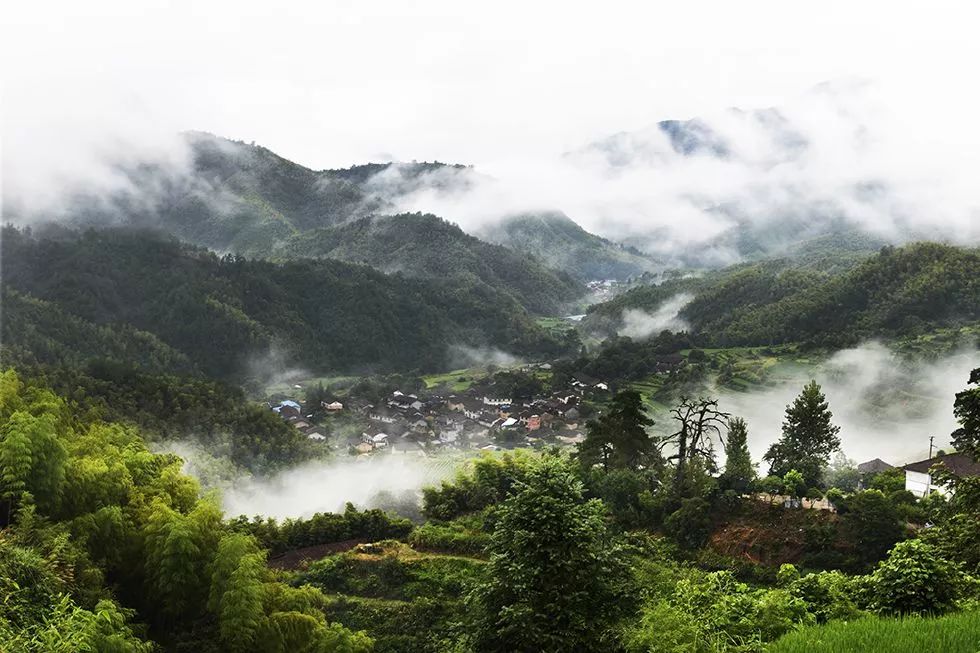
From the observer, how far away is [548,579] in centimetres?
822

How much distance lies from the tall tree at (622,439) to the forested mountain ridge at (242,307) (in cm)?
5332

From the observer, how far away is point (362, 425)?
5253 centimetres

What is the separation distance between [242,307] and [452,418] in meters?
42.0

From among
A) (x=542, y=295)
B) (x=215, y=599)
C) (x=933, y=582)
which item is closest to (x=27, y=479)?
(x=215, y=599)

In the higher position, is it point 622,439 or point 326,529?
point 622,439

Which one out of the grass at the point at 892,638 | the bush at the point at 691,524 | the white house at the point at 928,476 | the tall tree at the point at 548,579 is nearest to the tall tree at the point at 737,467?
the bush at the point at 691,524

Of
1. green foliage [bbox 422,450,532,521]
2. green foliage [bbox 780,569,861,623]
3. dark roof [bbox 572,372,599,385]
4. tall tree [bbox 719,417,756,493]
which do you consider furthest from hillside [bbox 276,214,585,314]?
green foliage [bbox 780,569,861,623]

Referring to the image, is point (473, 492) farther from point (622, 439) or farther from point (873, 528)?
point (873, 528)

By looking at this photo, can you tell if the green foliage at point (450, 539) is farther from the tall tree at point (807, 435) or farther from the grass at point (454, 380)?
the grass at point (454, 380)

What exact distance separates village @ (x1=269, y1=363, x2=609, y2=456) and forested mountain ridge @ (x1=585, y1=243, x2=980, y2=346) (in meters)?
24.2

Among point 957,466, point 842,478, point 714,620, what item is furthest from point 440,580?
point 957,466

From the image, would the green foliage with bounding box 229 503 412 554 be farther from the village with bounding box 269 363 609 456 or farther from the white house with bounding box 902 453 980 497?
the village with bounding box 269 363 609 456

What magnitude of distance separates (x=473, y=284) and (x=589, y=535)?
106 m

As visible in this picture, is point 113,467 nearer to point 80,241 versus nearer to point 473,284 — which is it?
point 80,241
